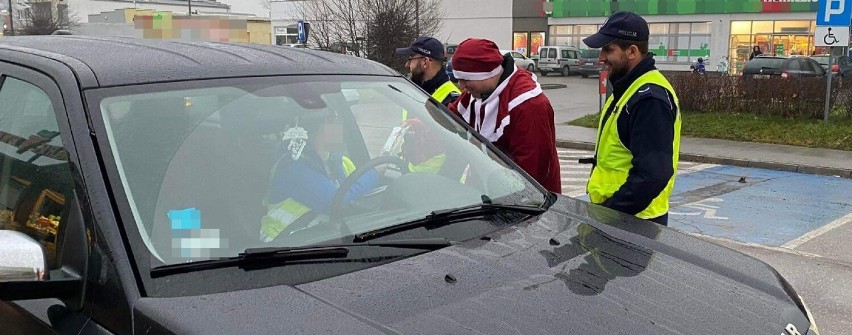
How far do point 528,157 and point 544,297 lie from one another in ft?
7.54

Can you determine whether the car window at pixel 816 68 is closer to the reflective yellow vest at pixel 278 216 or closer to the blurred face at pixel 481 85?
the blurred face at pixel 481 85

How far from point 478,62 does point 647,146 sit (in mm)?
1187

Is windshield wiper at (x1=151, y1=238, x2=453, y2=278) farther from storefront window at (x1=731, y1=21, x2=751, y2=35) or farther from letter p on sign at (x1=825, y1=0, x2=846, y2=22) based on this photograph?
storefront window at (x1=731, y1=21, x2=751, y2=35)

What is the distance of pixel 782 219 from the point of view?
8.49 m

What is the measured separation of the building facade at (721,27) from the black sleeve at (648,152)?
34.3 meters

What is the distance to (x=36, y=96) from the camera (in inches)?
93.8

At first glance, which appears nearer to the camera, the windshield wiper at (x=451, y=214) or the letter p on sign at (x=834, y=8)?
the windshield wiper at (x=451, y=214)

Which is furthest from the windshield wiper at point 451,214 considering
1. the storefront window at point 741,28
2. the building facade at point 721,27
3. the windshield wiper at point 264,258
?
the storefront window at point 741,28

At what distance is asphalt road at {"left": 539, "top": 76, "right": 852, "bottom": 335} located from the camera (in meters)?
5.98

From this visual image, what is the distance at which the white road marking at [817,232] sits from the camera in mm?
7378

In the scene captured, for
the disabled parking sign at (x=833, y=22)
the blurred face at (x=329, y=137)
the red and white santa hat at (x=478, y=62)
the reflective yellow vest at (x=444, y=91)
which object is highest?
the disabled parking sign at (x=833, y=22)

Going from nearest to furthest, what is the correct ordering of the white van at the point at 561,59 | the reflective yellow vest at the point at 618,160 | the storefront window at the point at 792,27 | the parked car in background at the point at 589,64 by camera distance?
the reflective yellow vest at the point at 618,160
the storefront window at the point at 792,27
the parked car in background at the point at 589,64
the white van at the point at 561,59

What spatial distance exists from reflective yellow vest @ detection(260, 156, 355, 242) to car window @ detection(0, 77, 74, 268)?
0.54m

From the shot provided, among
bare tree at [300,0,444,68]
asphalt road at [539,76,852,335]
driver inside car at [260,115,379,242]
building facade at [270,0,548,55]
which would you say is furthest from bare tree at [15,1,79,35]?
driver inside car at [260,115,379,242]
